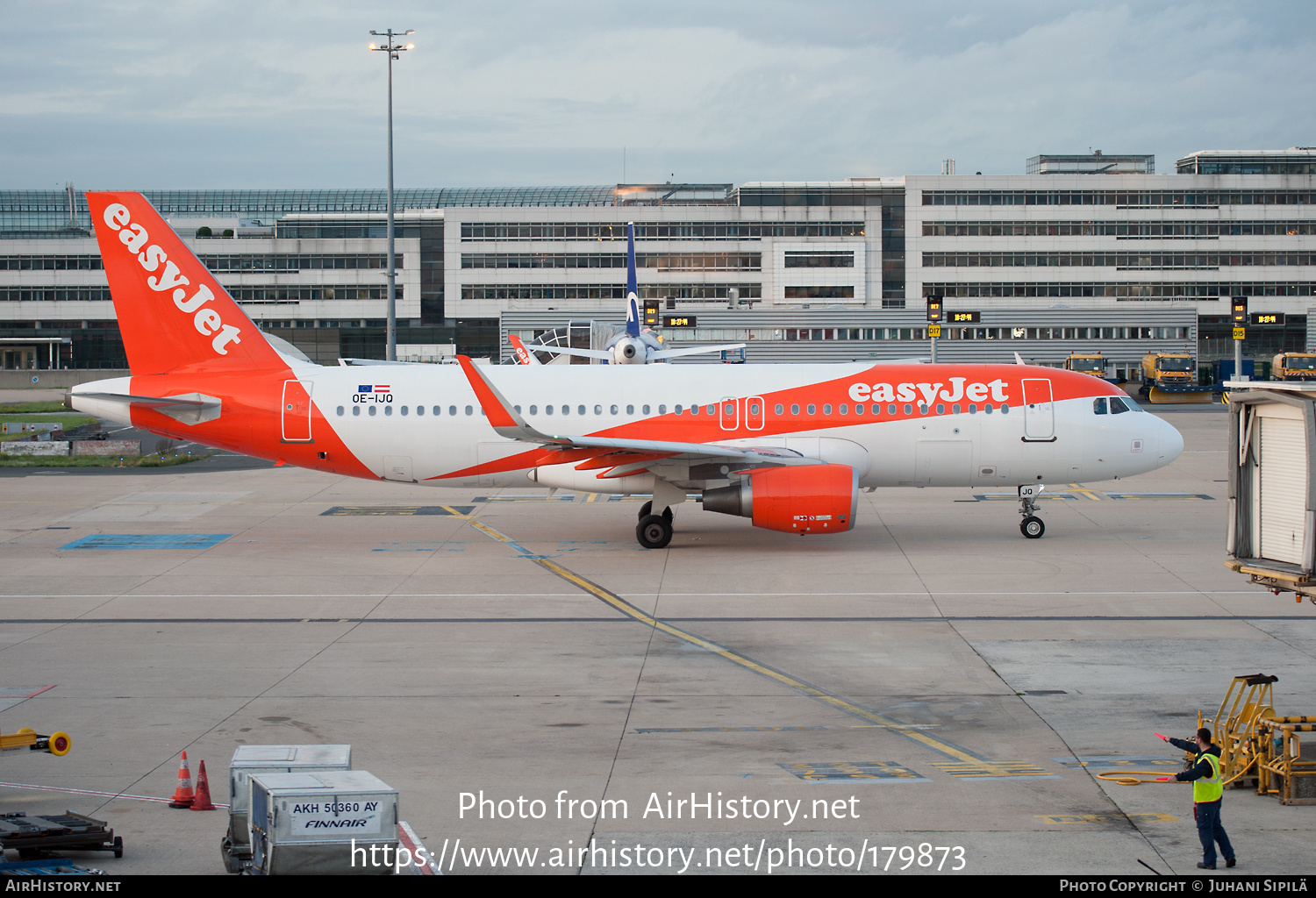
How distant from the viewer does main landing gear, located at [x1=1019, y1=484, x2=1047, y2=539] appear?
2784 centimetres

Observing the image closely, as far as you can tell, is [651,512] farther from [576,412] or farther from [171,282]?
[171,282]

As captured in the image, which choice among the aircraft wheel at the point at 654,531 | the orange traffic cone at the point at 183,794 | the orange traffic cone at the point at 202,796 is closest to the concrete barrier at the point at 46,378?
the aircraft wheel at the point at 654,531

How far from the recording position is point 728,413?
2706 cm

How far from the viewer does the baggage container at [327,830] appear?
8984mm

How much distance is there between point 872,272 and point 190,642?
85.2 m

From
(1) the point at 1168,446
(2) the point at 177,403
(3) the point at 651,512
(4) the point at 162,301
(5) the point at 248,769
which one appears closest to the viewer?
(5) the point at 248,769

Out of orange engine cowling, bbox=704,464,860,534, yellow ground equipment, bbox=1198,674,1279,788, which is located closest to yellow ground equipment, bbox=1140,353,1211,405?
orange engine cowling, bbox=704,464,860,534

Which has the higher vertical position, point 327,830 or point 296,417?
point 296,417

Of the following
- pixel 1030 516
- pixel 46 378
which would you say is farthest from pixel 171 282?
pixel 46 378

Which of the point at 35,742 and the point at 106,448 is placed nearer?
the point at 35,742

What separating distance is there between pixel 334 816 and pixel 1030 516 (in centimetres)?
2244

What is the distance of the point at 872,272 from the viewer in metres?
97.8

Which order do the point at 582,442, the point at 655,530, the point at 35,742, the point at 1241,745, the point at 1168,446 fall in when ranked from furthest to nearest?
the point at 1168,446, the point at 655,530, the point at 582,442, the point at 1241,745, the point at 35,742

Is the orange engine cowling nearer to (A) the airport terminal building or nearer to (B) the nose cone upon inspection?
(B) the nose cone
